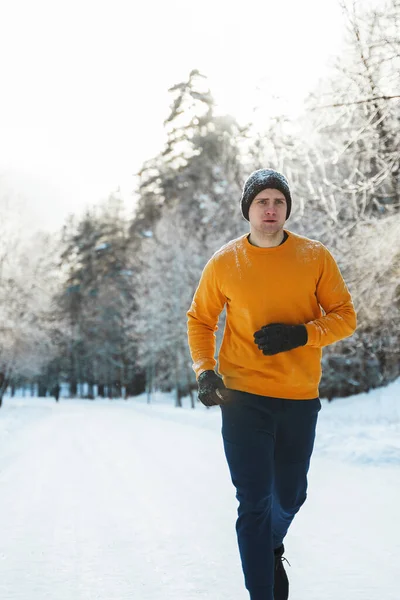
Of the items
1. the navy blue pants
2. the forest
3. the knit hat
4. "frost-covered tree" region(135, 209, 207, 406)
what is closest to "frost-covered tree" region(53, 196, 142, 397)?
the forest

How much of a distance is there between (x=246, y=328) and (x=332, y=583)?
167 cm

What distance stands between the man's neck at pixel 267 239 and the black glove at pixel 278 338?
0.46m

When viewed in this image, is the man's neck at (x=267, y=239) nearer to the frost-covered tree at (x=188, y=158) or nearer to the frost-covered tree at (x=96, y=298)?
the frost-covered tree at (x=188, y=158)

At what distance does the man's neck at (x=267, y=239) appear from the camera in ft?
11.5

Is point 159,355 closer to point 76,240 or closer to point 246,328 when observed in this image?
point 76,240

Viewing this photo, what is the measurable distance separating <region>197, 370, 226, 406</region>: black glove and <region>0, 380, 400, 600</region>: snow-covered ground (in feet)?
Answer: 3.89

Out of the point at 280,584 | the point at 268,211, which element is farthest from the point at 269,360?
the point at 280,584

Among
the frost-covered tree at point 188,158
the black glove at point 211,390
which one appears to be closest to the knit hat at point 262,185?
the black glove at point 211,390

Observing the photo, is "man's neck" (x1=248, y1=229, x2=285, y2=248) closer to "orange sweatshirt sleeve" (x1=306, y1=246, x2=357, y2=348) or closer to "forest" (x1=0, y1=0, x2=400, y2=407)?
"orange sweatshirt sleeve" (x1=306, y1=246, x2=357, y2=348)

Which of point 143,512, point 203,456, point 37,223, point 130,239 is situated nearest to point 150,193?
point 130,239

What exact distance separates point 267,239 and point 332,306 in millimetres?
488

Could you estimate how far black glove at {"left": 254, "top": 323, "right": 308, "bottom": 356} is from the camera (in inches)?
129

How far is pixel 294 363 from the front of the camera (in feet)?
11.3

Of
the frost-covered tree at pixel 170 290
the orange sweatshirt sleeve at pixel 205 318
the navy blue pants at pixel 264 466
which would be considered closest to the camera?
the navy blue pants at pixel 264 466
